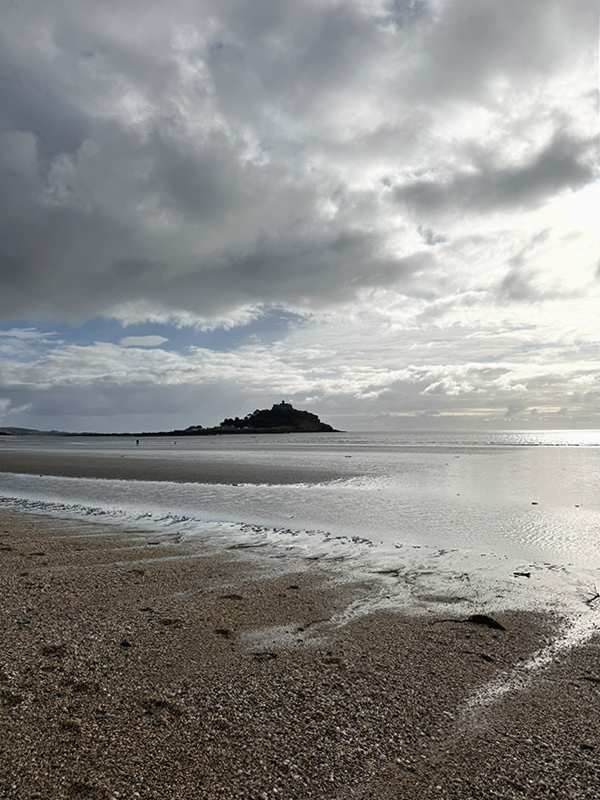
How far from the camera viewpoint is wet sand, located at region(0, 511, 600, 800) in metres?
3.99

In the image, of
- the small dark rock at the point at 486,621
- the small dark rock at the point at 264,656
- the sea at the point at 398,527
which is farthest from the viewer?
the sea at the point at 398,527

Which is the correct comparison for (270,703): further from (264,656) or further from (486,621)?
(486,621)

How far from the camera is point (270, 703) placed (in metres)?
5.12

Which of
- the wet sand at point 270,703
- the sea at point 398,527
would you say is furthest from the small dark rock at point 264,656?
the sea at point 398,527

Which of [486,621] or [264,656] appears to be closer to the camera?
[264,656]

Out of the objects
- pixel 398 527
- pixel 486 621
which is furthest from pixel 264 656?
pixel 398 527

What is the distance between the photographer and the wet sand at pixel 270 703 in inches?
157

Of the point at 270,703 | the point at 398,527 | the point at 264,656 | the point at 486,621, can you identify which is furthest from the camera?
the point at 398,527

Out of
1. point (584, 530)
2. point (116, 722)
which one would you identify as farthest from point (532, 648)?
point (584, 530)

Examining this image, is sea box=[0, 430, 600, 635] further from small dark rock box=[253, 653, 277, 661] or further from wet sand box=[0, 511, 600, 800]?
small dark rock box=[253, 653, 277, 661]

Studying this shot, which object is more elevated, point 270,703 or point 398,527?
point 270,703

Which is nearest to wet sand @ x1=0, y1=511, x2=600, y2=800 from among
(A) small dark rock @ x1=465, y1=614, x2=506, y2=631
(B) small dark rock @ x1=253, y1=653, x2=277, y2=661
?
(B) small dark rock @ x1=253, y1=653, x2=277, y2=661

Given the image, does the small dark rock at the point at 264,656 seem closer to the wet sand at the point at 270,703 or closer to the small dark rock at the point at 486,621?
the wet sand at the point at 270,703

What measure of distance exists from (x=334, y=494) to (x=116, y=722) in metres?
19.9
